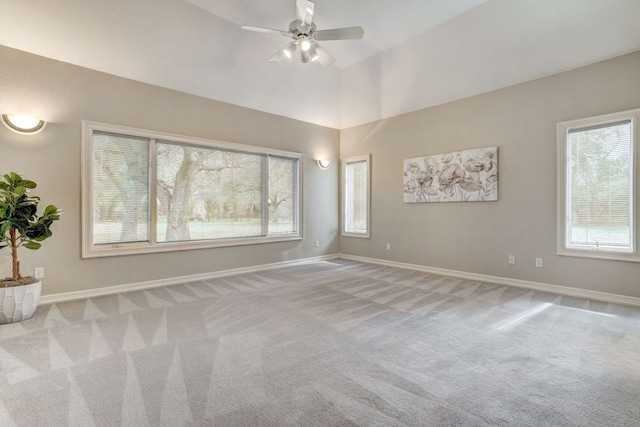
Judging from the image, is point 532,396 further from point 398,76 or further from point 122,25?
point 122,25

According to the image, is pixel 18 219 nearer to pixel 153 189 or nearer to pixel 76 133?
pixel 76 133

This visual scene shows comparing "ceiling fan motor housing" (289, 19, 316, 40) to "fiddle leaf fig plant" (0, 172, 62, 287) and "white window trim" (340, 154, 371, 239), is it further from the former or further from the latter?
"fiddle leaf fig plant" (0, 172, 62, 287)

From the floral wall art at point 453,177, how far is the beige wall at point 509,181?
0.12m

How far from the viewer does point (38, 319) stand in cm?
310

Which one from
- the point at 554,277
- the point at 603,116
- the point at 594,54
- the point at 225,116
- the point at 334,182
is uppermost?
the point at 594,54

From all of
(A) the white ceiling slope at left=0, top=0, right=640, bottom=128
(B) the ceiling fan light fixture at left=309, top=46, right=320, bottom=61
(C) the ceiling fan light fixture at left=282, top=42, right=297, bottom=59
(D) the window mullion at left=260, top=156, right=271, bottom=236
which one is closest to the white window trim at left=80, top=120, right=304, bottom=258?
(D) the window mullion at left=260, top=156, right=271, bottom=236

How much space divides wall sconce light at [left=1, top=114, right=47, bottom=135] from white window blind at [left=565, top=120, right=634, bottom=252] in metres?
6.64

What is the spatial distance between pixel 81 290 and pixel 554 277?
247 inches

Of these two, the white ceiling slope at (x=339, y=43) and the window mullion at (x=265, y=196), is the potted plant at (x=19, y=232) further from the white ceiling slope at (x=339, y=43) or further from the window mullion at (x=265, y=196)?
the window mullion at (x=265, y=196)

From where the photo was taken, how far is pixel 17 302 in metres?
2.98

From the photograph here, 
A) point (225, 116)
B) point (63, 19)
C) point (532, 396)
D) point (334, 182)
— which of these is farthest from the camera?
point (334, 182)

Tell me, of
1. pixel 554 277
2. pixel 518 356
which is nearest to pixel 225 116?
pixel 518 356

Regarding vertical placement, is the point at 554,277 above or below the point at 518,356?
above

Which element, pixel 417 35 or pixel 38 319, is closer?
pixel 38 319
